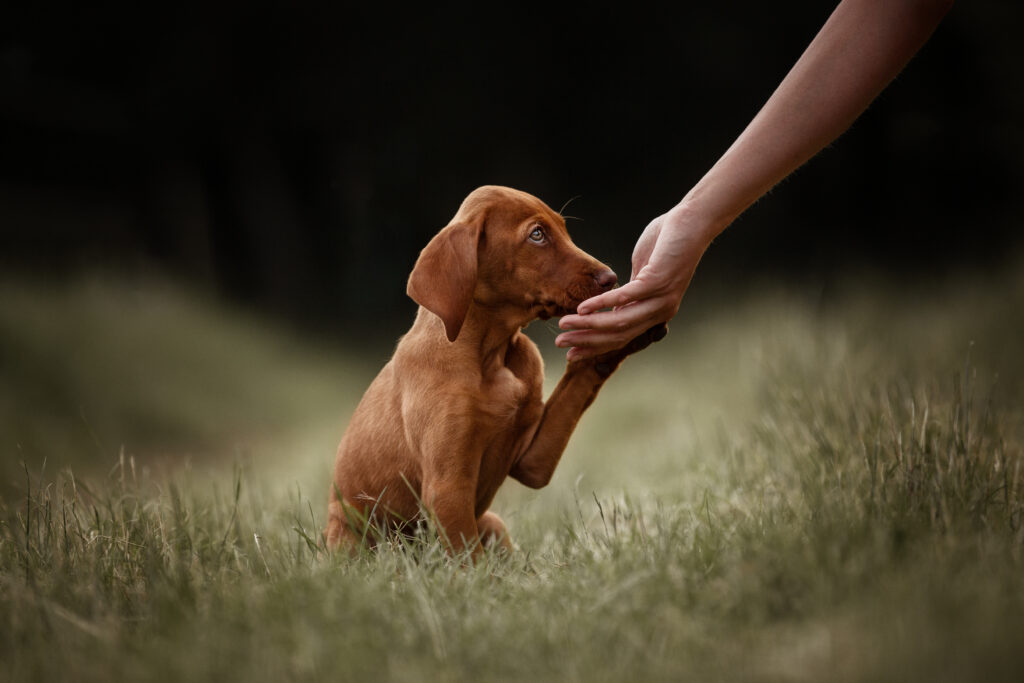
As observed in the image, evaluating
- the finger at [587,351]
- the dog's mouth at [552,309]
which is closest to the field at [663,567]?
the finger at [587,351]

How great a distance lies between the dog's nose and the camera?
2.68 meters

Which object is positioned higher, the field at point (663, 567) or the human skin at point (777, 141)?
the human skin at point (777, 141)

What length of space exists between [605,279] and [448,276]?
49 centimetres

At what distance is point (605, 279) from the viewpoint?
8.80 feet

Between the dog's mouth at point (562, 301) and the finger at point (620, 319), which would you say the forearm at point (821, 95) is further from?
the dog's mouth at point (562, 301)

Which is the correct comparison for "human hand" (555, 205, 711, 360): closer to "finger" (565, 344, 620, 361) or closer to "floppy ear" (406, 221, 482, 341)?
"finger" (565, 344, 620, 361)

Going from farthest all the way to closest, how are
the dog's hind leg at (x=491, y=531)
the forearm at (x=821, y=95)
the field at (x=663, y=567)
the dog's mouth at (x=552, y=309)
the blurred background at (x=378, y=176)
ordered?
the blurred background at (x=378, y=176) → the dog's hind leg at (x=491, y=531) → the dog's mouth at (x=552, y=309) → the forearm at (x=821, y=95) → the field at (x=663, y=567)

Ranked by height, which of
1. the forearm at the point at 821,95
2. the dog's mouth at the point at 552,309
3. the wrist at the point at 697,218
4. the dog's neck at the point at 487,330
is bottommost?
the dog's neck at the point at 487,330

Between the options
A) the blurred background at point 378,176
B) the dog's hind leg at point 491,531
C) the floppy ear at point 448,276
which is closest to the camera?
the floppy ear at point 448,276

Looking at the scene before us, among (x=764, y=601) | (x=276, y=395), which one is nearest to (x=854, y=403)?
(x=764, y=601)

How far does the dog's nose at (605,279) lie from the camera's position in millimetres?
2682

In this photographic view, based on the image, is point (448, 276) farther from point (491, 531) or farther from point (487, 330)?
point (491, 531)

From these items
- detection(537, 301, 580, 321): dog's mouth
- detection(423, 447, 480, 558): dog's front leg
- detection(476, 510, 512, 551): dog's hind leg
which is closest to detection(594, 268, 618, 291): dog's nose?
detection(537, 301, 580, 321): dog's mouth

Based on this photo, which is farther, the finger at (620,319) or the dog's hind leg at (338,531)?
the dog's hind leg at (338,531)
